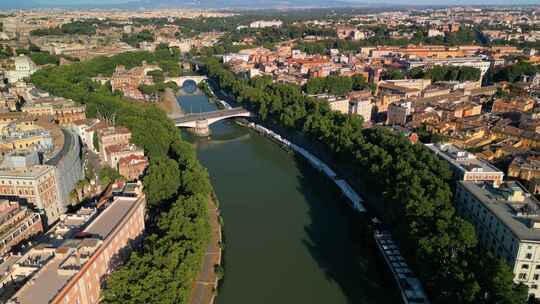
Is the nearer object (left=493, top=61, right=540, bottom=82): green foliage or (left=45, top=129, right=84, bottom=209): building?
(left=45, top=129, right=84, bottom=209): building

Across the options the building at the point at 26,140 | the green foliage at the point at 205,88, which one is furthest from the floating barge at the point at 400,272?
the green foliage at the point at 205,88

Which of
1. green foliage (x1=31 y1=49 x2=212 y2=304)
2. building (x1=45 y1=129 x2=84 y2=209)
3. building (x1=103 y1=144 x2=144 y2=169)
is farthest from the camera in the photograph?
building (x1=103 y1=144 x2=144 y2=169)

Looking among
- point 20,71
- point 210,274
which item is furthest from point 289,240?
point 20,71

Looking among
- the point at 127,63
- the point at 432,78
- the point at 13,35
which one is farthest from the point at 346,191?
the point at 13,35

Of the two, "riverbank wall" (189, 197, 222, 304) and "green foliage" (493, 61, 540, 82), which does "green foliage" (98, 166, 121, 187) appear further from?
"green foliage" (493, 61, 540, 82)

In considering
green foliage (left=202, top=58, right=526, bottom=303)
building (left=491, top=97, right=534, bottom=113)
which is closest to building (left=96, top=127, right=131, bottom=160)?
green foliage (left=202, top=58, right=526, bottom=303)

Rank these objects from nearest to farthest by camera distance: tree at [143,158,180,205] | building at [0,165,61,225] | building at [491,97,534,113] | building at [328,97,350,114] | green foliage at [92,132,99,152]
→ 1. building at [0,165,61,225]
2. tree at [143,158,180,205]
3. green foliage at [92,132,99,152]
4. building at [491,97,534,113]
5. building at [328,97,350,114]

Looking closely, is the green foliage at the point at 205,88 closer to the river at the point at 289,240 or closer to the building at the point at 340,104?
the building at the point at 340,104
